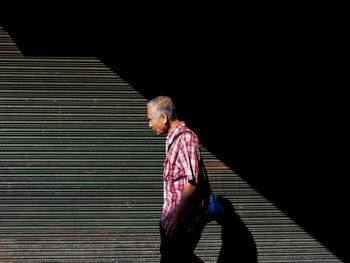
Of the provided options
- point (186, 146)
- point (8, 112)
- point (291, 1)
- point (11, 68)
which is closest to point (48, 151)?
point (8, 112)

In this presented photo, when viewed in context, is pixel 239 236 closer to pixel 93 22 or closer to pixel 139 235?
pixel 139 235

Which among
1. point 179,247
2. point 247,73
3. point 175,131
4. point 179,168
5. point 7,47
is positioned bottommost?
point 179,247

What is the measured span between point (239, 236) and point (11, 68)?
2.98 meters

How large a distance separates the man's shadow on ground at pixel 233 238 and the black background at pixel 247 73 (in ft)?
1.36

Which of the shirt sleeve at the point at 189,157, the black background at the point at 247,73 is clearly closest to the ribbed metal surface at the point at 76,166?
the black background at the point at 247,73

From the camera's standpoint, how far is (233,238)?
16.1 ft

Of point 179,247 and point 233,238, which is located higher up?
point 179,247

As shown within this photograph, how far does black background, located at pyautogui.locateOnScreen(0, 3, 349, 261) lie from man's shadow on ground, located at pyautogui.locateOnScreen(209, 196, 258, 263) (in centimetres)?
42

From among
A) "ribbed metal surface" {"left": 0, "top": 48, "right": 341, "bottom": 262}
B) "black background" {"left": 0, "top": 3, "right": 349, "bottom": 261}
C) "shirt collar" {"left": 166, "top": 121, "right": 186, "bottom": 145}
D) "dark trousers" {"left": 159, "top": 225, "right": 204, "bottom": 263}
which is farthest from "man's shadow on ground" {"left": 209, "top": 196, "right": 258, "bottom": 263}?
"shirt collar" {"left": 166, "top": 121, "right": 186, "bottom": 145}

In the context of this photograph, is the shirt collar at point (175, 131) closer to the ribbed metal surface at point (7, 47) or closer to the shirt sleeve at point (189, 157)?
the shirt sleeve at point (189, 157)

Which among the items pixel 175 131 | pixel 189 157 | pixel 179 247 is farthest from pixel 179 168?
pixel 179 247

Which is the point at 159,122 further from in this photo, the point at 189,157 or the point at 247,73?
the point at 247,73

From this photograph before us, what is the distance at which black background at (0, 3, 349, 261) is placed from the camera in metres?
4.63

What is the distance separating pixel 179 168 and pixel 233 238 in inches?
74.9
